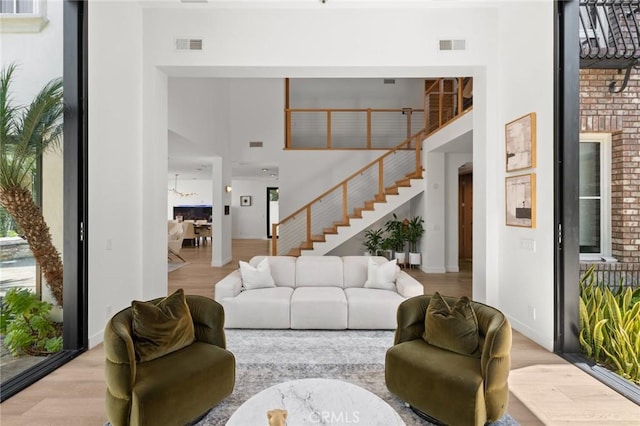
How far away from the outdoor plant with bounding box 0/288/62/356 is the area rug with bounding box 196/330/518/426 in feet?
5.42

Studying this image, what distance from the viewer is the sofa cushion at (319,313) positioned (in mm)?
3980

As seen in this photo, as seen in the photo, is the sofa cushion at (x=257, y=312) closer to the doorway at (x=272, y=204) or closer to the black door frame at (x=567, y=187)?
the black door frame at (x=567, y=187)

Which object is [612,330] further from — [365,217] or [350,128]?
[350,128]

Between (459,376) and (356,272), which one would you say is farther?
(356,272)

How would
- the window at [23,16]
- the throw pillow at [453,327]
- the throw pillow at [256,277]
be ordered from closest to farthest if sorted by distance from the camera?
the throw pillow at [453,327]
the window at [23,16]
the throw pillow at [256,277]

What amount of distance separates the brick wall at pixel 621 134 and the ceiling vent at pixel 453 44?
1.64m

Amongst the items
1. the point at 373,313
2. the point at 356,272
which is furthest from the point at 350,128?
the point at 373,313

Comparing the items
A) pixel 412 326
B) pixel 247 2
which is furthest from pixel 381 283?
pixel 247 2

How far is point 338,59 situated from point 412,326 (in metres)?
3.27

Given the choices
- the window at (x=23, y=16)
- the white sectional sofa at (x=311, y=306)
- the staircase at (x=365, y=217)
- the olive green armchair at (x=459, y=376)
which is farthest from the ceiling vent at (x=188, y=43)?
the staircase at (x=365, y=217)

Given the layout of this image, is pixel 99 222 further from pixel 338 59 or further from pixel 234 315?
pixel 338 59

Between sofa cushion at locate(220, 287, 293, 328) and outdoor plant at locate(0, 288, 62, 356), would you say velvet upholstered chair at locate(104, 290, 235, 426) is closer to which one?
sofa cushion at locate(220, 287, 293, 328)

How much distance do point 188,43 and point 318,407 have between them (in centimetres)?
434

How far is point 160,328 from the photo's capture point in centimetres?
233
